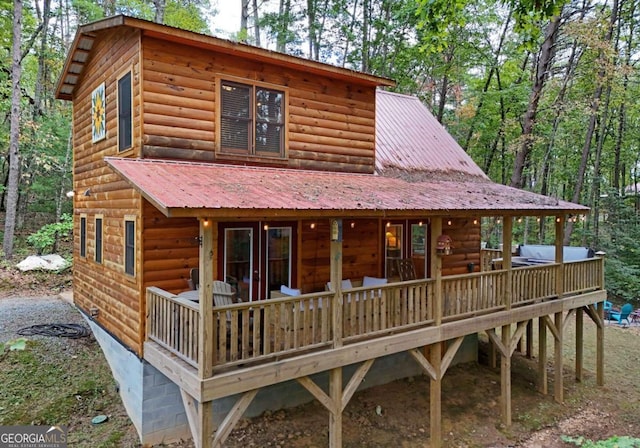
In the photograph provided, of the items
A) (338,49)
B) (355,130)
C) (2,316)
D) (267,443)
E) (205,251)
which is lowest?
(267,443)

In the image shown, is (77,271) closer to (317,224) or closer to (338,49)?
(317,224)

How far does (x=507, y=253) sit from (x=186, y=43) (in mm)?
7591

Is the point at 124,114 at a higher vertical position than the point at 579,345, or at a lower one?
higher

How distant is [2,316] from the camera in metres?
11.3

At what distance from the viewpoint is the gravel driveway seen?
417 inches

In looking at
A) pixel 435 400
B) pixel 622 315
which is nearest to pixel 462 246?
pixel 435 400

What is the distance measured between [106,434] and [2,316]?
21.9ft

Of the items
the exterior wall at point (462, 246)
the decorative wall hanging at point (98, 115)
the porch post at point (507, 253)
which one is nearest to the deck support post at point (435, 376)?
the porch post at point (507, 253)

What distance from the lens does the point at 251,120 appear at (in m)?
8.30

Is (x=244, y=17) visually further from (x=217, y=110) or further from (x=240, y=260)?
(x=240, y=260)

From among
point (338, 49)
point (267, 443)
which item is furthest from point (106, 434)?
point (338, 49)

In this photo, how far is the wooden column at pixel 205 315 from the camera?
5.15 meters

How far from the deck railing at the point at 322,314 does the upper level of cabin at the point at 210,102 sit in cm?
Answer: 309

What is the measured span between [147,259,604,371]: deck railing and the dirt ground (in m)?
2.19
